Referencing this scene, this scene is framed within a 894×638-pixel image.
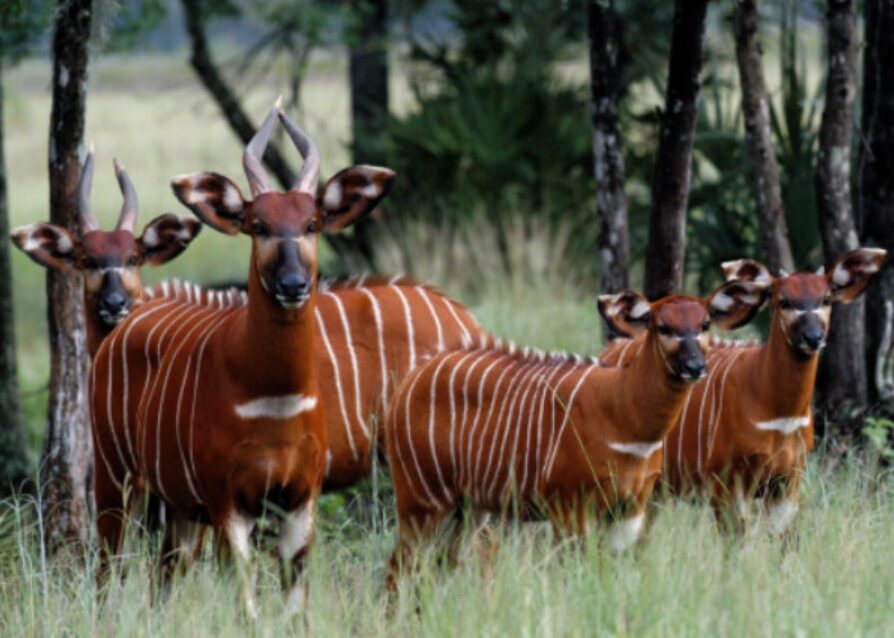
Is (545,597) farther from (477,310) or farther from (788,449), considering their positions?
(477,310)

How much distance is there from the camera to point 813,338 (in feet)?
21.4

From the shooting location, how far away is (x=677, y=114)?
27.4 feet

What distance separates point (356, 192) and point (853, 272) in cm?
196

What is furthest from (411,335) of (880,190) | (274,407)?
(880,190)

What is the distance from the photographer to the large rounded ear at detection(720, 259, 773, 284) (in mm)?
6875

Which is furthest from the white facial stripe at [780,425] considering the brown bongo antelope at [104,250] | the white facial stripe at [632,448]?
the brown bongo antelope at [104,250]

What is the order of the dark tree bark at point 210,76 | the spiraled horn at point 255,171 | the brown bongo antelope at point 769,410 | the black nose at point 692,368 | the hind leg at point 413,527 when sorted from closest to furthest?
the black nose at point 692,368, the spiraled horn at point 255,171, the hind leg at point 413,527, the brown bongo antelope at point 769,410, the dark tree bark at point 210,76

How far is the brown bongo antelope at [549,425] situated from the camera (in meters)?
6.07

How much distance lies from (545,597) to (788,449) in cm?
184

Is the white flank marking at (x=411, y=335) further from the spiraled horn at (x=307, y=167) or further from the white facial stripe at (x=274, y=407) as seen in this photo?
the white facial stripe at (x=274, y=407)

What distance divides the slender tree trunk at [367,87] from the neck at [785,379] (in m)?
8.97

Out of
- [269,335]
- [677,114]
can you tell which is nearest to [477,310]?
[677,114]

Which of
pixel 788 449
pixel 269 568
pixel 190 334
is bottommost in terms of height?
pixel 269 568

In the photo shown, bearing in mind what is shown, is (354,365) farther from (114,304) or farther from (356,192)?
(356,192)
